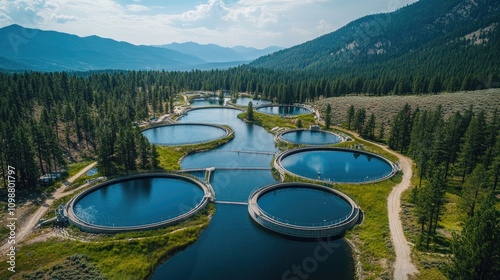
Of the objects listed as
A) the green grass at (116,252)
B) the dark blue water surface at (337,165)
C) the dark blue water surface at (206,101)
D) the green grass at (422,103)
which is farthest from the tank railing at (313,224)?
the dark blue water surface at (206,101)

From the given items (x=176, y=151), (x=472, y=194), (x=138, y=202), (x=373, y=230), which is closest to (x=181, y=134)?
(x=176, y=151)

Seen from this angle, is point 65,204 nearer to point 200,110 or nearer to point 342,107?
point 200,110

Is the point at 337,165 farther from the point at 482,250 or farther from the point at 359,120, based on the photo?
the point at 482,250

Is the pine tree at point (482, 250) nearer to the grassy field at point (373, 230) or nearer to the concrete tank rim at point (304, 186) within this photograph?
the grassy field at point (373, 230)

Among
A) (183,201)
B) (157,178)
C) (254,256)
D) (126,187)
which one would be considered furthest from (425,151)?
(126,187)

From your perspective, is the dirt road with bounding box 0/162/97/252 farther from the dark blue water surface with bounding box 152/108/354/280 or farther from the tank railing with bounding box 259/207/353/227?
the tank railing with bounding box 259/207/353/227

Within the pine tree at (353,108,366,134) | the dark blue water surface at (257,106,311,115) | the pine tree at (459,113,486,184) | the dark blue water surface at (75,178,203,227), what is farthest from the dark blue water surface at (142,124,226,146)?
the pine tree at (459,113,486,184)

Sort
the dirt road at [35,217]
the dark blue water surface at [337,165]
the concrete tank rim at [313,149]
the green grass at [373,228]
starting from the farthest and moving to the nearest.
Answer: the dark blue water surface at [337,165] → the concrete tank rim at [313,149] → the dirt road at [35,217] → the green grass at [373,228]
